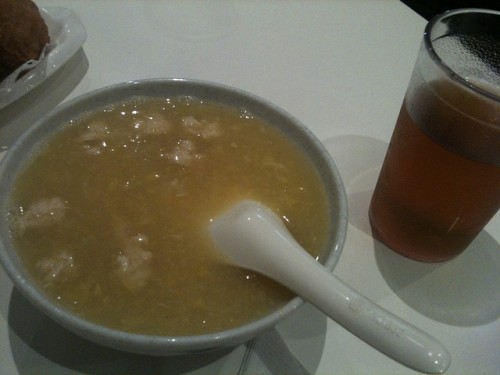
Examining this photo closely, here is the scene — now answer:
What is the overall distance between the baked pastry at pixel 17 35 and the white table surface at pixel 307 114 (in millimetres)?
82

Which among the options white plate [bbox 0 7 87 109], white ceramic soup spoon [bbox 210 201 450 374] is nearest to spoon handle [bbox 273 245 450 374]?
white ceramic soup spoon [bbox 210 201 450 374]

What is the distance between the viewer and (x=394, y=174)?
0.78 m

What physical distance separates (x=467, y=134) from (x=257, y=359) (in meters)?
0.44

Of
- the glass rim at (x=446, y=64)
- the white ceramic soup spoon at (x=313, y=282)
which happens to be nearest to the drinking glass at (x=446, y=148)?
the glass rim at (x=446, y=64)

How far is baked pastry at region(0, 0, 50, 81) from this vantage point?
0.94 metres

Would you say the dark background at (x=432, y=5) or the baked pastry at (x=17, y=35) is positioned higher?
the baked pastry at (x=17, y=35)

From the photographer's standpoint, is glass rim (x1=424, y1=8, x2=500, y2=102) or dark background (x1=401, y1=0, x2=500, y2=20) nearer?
glass rim (x1=424, y1=8, x2=500, y2=102)

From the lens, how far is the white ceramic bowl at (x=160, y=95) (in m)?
0.50

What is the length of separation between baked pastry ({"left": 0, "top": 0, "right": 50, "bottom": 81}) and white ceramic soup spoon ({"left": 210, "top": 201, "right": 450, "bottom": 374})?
61cm

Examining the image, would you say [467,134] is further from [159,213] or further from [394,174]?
[159,213]

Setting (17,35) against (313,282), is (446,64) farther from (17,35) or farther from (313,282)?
(17,35)

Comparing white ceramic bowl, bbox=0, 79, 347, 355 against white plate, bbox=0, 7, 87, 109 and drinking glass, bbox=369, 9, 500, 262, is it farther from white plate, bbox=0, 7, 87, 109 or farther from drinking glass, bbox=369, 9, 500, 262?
white plate, bbox=0, 7, 87, 109

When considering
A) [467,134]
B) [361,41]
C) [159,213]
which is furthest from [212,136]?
[361,41]

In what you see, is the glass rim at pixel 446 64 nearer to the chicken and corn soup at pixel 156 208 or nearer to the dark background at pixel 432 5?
the chicken and corn soup at pixel 156 208
